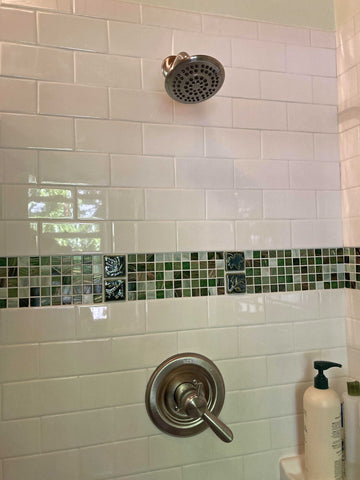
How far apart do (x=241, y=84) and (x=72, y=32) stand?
20.4 inches

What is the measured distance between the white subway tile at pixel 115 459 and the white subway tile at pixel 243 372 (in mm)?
291

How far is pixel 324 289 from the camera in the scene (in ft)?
3.70

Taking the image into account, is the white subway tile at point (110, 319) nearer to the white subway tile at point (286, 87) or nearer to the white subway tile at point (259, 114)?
the white subway tile at point (259, 114)

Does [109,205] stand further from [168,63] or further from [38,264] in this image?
[168,63]

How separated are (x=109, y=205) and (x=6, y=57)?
0.47 metres

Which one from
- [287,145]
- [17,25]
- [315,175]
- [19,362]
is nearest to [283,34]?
[287,145]

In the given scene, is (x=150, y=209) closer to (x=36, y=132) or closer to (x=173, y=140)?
(x=173, y=140)

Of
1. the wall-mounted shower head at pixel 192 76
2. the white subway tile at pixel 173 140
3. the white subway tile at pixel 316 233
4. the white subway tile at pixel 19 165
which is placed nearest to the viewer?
the wall-mounted shower head at pixel 192 76

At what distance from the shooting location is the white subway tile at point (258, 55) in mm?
1087

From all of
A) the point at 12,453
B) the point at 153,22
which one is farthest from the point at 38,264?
the point at 153,22

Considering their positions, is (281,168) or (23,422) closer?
(23,422)

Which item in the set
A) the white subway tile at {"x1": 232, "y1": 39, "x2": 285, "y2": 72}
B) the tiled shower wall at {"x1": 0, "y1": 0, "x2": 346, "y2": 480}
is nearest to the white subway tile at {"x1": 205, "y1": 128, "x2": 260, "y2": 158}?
the tiled shower wall at {"x1": 0, "y1": 0, "x2": 346, "y2": 480}

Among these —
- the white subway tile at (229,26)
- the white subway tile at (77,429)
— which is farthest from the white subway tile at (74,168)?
the white subway tile at (77,429)

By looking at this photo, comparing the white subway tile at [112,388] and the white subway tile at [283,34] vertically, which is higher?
the white subway tile at [283,34]
